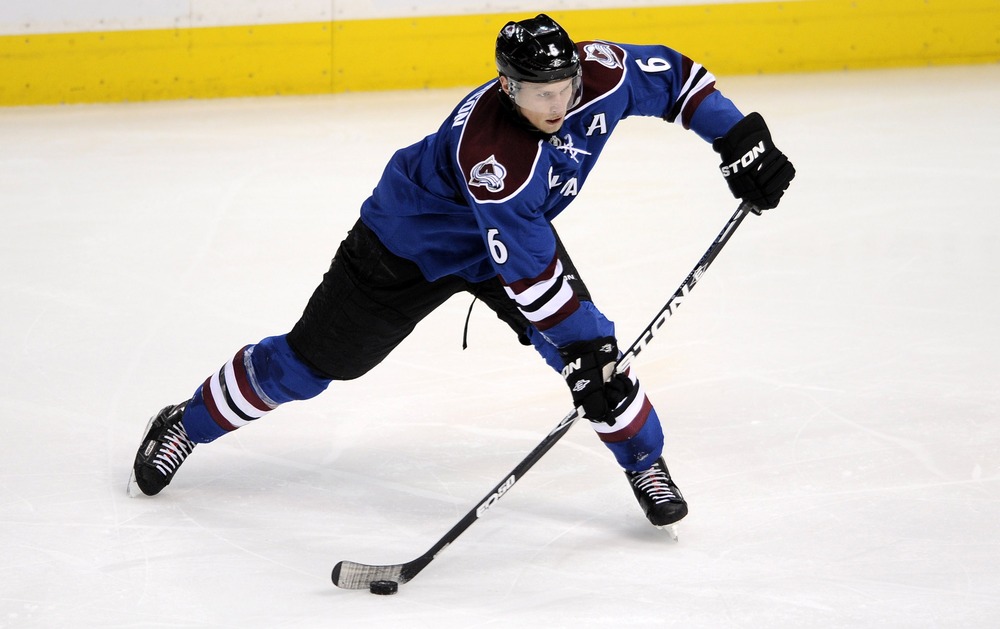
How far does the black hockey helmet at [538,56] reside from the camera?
2.06 meters

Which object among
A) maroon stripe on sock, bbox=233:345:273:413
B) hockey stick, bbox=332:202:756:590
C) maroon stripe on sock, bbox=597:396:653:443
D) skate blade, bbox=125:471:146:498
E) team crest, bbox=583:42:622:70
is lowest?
maroon stripe on sock, bbox=597:396:653:443

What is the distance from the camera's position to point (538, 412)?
3.05 metres

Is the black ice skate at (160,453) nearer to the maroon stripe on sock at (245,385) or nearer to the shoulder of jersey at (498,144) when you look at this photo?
the maroon stripe on sock at (245,385)

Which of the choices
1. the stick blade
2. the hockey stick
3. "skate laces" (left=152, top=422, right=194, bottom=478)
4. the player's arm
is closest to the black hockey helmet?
the player's arm

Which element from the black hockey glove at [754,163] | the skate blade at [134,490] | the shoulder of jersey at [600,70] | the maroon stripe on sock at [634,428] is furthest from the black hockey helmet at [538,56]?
the skate blade at [134,490]

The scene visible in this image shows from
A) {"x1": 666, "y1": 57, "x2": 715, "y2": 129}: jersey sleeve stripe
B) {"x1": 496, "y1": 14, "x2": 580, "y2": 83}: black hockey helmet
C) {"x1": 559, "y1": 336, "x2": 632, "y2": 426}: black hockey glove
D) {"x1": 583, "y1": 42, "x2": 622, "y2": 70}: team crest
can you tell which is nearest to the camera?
{"x1": 496, "y1": 14, "x2": 580, "y2": 83}: black hockey helmet

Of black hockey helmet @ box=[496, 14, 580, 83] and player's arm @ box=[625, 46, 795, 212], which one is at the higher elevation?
black hockey helmet @ box=[496, 14, 580, 83]

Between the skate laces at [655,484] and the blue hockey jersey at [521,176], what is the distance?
38 centimetres

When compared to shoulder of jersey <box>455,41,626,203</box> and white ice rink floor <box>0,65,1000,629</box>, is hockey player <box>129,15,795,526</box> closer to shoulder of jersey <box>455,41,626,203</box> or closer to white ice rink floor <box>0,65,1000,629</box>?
shoulder of jersey <box>455,41,626,203</box>

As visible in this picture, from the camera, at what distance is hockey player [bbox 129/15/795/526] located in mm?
2098

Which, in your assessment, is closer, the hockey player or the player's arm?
the hockey player

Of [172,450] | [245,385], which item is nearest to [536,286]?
[245,385]

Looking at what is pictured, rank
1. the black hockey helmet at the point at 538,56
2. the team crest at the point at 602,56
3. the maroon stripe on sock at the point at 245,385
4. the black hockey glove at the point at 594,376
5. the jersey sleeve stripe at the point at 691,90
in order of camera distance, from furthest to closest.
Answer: the maroon stripe on sock at the point at 245,385, the jersey sleeve stripe at the point at 691,90, the team crest at the point at 602,56, the black hockey glove at the point at 594,376, the black hockey helmet at the point at 538,56

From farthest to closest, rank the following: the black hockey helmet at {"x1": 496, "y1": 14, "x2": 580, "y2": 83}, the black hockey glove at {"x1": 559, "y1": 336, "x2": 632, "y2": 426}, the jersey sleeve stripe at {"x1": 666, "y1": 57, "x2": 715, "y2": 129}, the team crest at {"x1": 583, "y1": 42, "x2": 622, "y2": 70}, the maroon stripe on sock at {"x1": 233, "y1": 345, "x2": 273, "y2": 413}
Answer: the maroon stripe on sock at {"x1": 233, "y1": 345, "x2": 273, "y2": 413} → the jersey sleeve stripe at {"x1": 666, "y1": 57, "x2": 715, "y2": 129} → the team crest at {"x1": 583, "y1": 42, "x2": 622, "y2": 70} → the black hockey glove at {"x1": 559, "y1": 336, "x2": 632, "y2": 426} → the black hockey helmet at {"x1": 496, "y1": 14, "x2": 580, "y2": 83}
